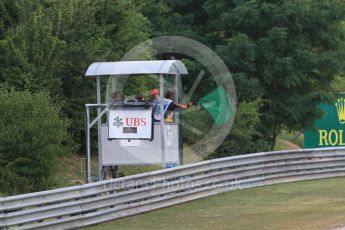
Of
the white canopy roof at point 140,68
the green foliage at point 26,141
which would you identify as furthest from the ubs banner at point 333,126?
the green foliage at point 26,141

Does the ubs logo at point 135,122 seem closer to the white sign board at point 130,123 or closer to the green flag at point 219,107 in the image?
the white sign board at point 130,123

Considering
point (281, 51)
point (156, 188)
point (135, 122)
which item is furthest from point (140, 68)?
point (281, 51)

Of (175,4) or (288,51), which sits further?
(175,4)

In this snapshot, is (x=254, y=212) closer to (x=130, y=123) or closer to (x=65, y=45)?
(x=130, y=123)

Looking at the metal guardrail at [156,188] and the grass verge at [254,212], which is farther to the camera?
the grass verge at [254,212]

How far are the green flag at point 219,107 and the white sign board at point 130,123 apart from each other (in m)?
8.39

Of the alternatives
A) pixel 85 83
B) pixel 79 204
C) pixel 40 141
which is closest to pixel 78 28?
pixel 85 83

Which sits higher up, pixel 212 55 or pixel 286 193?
pixel 212 55

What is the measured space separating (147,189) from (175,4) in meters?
17.5

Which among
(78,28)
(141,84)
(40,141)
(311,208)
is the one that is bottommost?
(311,208)

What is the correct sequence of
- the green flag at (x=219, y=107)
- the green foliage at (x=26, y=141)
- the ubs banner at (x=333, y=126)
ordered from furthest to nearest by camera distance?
1. the ubs banner at (x=333, y=126)
2. the green flag at (x=219, y=107)
3. the green foliage at (x=26, y=141)

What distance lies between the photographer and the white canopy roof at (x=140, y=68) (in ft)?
62.6

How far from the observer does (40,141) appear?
18.7m

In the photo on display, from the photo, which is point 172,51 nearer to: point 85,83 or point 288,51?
point 288,51
